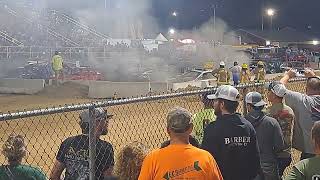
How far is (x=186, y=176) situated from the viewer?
312cm

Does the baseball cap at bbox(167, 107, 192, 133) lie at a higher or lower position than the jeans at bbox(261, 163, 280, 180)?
higher

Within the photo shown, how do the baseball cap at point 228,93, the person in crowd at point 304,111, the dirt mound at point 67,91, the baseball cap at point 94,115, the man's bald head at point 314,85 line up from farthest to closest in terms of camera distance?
1. the dirt mound at point 67,91
2. the man's bald head at point 314,85
3. the person in crowd at point 304,111
4. the baseball cap at point 94,115
5. the baseball cap at point 228,93

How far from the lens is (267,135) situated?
465 centimetres

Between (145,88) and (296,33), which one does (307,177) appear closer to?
(145,88)

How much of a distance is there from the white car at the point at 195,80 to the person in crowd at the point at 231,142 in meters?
15.5

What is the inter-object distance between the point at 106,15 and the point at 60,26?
10.9 m

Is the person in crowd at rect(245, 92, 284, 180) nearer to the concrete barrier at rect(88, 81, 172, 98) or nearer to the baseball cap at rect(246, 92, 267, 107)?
the baseball cap at rect(246, 92, 267, 107)

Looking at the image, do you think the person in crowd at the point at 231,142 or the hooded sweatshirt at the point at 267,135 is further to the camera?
the hooded sweatshirt at the point at 267,135

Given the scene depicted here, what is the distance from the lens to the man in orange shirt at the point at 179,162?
311 centimetres

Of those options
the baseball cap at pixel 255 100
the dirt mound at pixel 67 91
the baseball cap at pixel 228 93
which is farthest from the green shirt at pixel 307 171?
the dirt mound at pixel 67 91

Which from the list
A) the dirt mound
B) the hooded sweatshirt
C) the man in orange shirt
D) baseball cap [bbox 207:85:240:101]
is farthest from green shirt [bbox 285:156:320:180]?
the dirt mound

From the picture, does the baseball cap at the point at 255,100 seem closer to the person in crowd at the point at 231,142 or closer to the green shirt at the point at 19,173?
the person in crowd at the point at 231,142

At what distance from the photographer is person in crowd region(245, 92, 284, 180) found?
4652 mm

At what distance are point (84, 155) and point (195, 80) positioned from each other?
18874 mm
